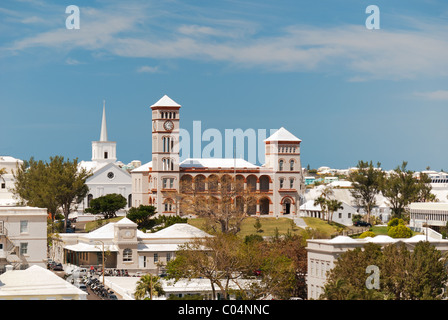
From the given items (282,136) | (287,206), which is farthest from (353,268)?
(282,136)

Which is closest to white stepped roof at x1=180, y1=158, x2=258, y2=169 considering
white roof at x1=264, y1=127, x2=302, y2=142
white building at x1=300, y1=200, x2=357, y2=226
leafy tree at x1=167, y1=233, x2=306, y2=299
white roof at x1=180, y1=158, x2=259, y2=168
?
white roof at x1=180, y1=158, x2=259, y2=168

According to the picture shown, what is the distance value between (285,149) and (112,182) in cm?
2940

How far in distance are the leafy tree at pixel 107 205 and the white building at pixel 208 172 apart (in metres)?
4.74

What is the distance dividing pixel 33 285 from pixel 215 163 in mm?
80846

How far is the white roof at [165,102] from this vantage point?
113m

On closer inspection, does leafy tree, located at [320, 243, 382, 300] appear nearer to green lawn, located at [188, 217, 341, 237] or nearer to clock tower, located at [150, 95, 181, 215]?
green lawn, located at [188, 217, 341, 237]

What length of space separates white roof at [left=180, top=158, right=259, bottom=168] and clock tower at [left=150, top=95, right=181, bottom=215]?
3588 mm

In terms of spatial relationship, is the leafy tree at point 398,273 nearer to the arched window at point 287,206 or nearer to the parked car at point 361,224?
the parked car at point 361,224

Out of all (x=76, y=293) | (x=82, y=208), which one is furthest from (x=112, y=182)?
(x=76, y=293)

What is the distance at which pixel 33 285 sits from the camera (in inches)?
1502

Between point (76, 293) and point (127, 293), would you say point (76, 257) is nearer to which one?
point (127, 293)

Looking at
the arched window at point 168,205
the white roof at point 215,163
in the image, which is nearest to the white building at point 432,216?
the white roof at point 215,163

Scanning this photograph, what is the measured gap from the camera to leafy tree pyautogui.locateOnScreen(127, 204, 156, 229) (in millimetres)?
99637

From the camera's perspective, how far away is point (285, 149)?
11731 cm
